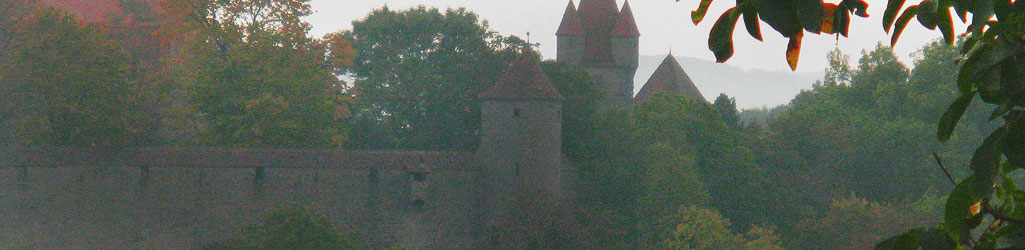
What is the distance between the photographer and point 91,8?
49.0 metres

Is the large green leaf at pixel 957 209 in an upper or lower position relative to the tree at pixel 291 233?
upper

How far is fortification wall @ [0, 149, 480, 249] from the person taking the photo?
28.9m

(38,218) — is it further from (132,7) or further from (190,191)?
(132,7)

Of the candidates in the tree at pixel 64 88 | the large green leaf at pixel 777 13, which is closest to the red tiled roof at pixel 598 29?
the tree at pixel 64 88

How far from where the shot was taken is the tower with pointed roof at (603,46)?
56719mm

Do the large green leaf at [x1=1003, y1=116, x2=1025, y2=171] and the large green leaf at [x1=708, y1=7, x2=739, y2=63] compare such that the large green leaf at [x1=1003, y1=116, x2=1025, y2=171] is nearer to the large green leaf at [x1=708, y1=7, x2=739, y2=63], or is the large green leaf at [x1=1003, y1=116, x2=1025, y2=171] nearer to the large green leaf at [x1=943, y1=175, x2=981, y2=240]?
the large green leaf at [x1=943, y1=175, x2=981, y2=240]

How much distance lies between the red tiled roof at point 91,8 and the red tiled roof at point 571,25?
16.4 m

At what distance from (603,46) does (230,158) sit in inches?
1079

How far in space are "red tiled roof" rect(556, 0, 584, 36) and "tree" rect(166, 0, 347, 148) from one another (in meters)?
15.6

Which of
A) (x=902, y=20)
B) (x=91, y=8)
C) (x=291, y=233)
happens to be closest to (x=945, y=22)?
(x=902, y=20)

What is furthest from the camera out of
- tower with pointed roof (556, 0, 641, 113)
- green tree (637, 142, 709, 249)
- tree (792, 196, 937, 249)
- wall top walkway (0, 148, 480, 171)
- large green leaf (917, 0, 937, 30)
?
tower with pointed roof (556, 0, 641, 113)

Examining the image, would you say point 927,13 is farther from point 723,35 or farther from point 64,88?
point 64,88

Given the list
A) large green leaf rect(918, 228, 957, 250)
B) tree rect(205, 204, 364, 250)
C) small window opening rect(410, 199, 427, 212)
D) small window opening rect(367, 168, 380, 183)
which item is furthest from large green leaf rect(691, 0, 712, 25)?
small window opening rect(410, 199, 427, 212)

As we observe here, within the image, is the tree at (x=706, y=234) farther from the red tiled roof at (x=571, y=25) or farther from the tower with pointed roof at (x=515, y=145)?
the red tiled roof at (x=571, y=25)
